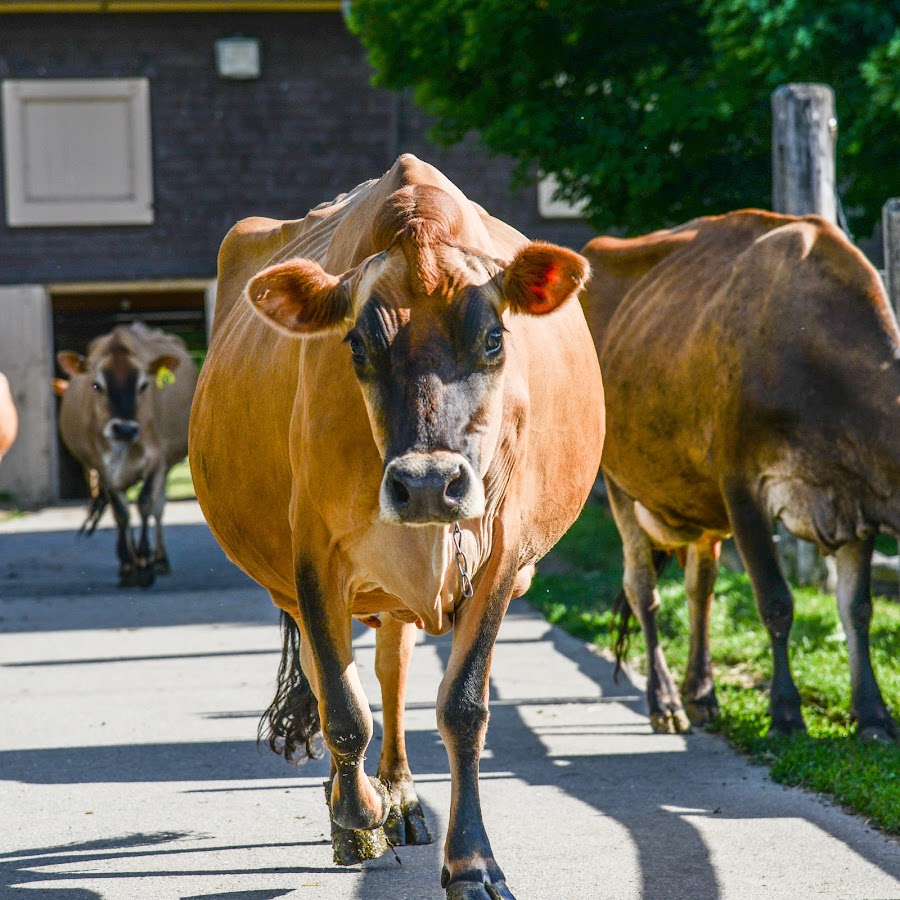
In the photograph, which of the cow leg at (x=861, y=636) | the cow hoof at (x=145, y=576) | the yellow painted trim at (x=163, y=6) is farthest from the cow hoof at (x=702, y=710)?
the yellow painted trim at (x=163, y=6)

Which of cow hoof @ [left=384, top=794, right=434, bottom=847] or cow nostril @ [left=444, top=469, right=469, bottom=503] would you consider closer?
cow nostril @ [left=444, top=469, right=469, bottom=503]

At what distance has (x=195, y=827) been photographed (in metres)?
5.19

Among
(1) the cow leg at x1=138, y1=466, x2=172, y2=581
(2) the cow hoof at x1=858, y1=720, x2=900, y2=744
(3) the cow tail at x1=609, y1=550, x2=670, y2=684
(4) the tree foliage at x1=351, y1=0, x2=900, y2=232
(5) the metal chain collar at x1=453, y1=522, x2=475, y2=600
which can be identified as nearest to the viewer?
(5) the metal chain collar at x1=453, y1=522, x2=475, y2=600

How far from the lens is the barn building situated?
21.3m

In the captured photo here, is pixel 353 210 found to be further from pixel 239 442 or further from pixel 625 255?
pixel 625 255

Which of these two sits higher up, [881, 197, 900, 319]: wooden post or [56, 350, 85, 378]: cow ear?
[881, 197, 900, 319]: wooden post

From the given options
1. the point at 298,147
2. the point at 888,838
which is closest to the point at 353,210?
the point at 888,838

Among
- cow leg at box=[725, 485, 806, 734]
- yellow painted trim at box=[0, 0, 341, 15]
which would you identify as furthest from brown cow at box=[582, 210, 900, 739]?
yellow painted trim at box=[0, 0, 341, 15]

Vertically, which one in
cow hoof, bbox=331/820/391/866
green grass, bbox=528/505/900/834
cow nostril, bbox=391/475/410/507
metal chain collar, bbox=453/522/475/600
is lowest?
green grass, bbox=528/505/900/834

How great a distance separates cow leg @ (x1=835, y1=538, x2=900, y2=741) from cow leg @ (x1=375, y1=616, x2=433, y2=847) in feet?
6.35

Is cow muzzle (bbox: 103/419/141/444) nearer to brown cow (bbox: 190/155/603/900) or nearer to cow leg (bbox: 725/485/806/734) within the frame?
cow leg (bbox: 725/485/806/734)

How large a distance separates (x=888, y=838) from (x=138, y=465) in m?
Answer: 10.2

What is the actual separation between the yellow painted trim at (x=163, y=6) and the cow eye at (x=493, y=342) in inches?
725

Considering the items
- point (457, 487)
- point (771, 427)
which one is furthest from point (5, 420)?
point (771, 427)
